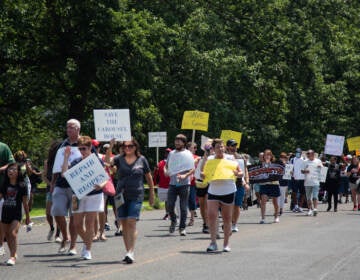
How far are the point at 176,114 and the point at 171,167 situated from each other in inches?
831

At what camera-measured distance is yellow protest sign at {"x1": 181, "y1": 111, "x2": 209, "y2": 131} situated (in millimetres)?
28406

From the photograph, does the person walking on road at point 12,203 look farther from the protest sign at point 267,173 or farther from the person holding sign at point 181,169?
the protest sign at point 267,173

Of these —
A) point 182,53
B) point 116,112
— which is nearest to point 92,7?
point 182,53

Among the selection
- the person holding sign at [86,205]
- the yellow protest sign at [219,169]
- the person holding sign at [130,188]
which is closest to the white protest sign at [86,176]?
the person holding sign at [86,205]

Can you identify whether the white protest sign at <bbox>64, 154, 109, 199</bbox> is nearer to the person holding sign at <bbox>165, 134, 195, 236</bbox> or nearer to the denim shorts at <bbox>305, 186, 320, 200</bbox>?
the person holding sign at <bbox>165, 134, 195, 236</bbox>

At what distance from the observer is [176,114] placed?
123 feet

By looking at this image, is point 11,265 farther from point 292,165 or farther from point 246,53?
point 246,53

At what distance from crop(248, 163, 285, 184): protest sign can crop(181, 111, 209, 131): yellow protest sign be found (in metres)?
7.29

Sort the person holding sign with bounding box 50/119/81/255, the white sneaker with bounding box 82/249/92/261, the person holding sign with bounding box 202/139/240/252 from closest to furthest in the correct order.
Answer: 1. the white sneaker with bounding box 82/249/92/261
2. the person holding sign with bounding box 50/119/81/255
3. the person holding sign with bounding box 202/139/240/252

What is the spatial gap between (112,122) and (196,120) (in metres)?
9.83

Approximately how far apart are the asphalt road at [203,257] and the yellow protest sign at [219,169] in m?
1.12

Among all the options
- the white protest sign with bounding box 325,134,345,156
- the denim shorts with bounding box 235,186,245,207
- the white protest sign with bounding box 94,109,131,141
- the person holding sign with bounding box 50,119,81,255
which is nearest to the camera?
the person holding sign with bounding box 50,119,81,255

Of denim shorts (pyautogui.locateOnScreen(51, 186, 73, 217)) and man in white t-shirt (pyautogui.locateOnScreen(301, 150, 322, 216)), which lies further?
man in white t-shirt (pyautogui.locateOnScreen(301, 150, 322, 216))

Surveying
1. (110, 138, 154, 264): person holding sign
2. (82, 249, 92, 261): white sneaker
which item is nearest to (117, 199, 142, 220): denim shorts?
(110, 138, 154, 264): person holding sign
